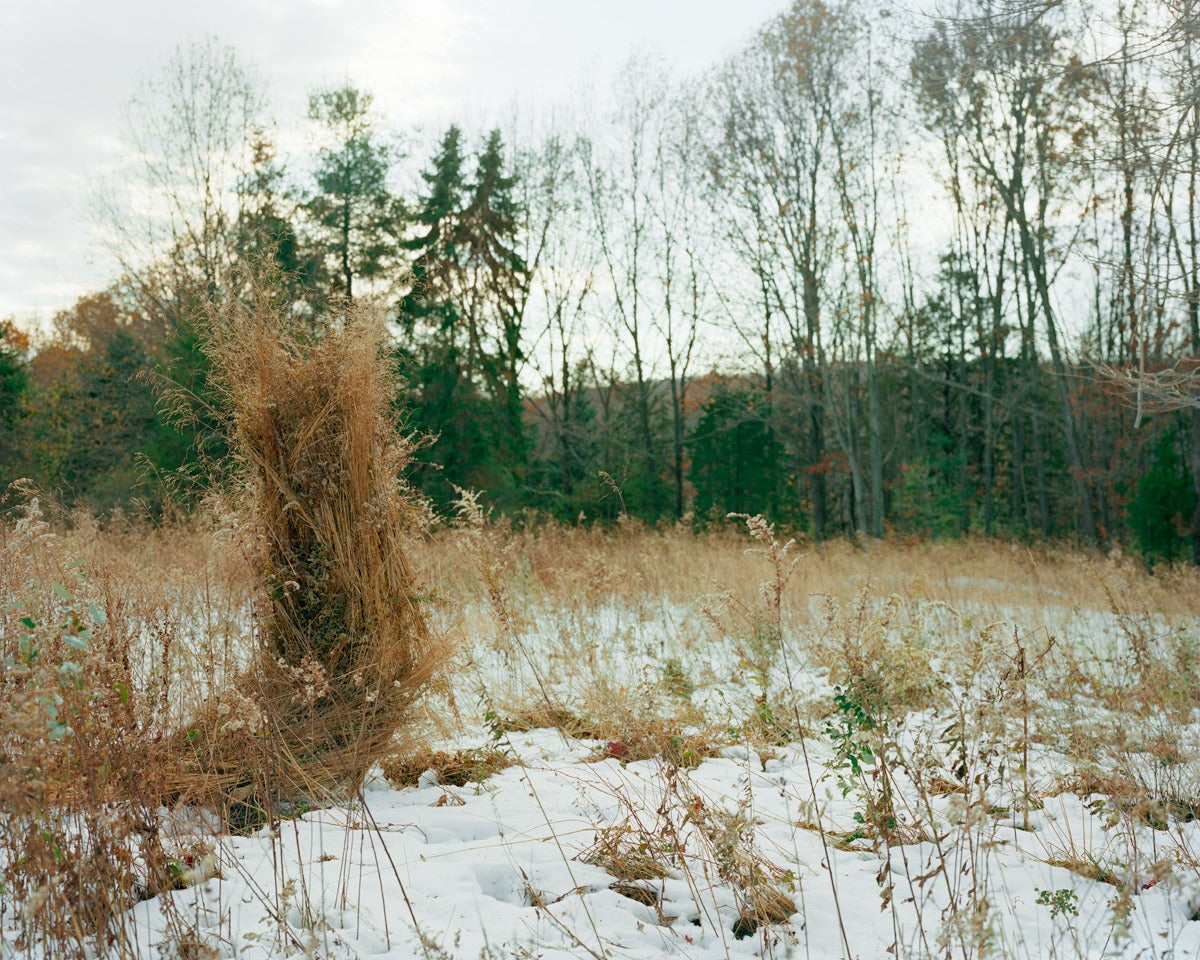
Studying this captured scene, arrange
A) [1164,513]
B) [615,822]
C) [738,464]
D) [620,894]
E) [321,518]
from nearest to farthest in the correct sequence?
[620,894], [615,822], [321,518], [1164,513], [738,464]

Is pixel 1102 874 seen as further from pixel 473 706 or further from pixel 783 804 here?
pixel 473 706

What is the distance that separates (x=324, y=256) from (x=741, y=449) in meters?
12.3

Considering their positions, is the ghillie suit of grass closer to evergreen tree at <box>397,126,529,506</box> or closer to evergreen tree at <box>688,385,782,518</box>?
evergreen tree at <box>397,126,529,506</box>

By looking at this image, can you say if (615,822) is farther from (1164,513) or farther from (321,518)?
(1164,513)

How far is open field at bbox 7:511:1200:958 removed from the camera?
2082mm

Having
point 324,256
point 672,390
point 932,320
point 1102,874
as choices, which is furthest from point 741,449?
point 1102,874

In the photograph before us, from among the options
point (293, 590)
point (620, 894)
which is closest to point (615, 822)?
point (620, 894)

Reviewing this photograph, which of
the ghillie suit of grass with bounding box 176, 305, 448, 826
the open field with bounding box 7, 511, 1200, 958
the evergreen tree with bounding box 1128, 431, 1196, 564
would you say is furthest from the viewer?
the evergreen tree with bounding box 1128, 431, 1196, 564

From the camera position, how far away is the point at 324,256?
20.8 m

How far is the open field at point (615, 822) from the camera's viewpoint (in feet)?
6.83

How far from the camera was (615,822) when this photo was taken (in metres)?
3.06

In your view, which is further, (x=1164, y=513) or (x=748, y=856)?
(x=1164, y=513)

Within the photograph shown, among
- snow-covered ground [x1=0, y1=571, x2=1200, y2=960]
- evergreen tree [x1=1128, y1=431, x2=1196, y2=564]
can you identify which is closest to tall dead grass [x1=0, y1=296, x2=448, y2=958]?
snow-covered ground [x1=0, y1=571, x2=1200, y2=960]

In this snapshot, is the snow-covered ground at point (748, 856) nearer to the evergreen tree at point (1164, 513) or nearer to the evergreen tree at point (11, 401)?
the evergreen tree at point (1164, 513)
